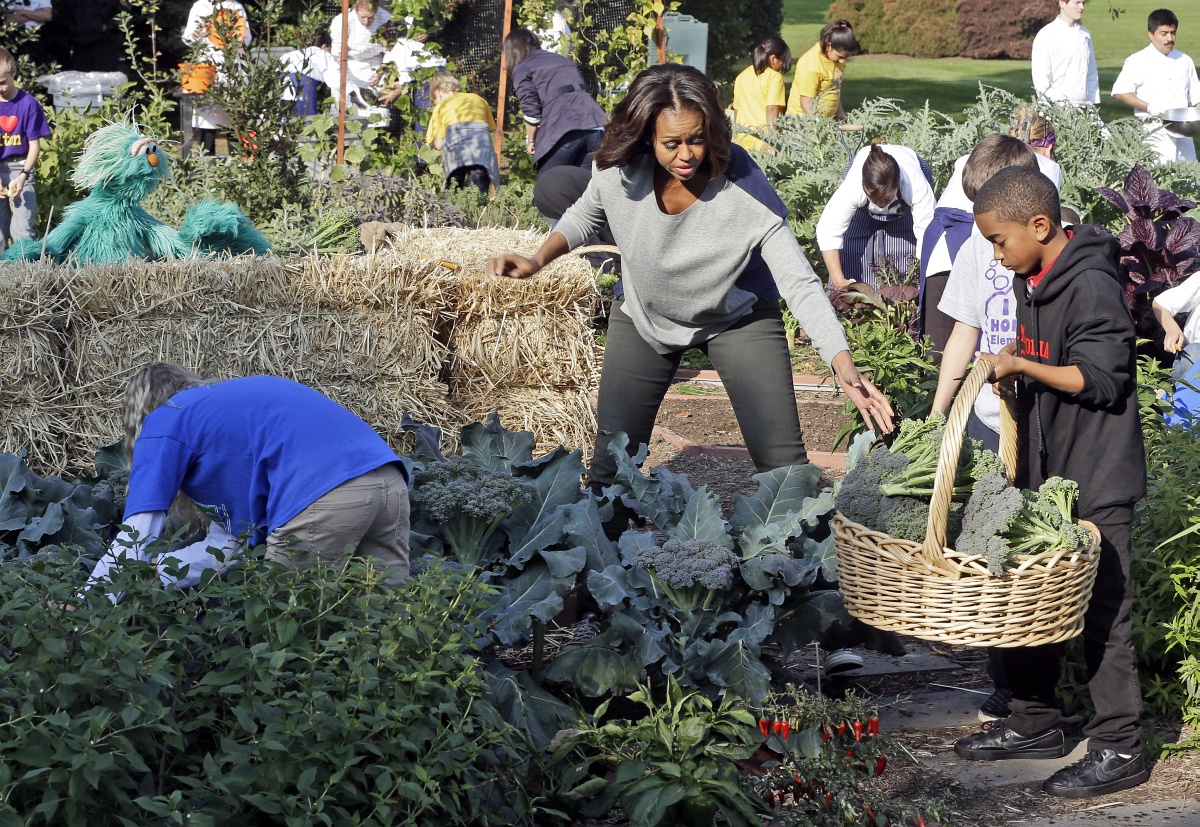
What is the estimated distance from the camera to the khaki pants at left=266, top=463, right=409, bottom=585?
3.27 metres

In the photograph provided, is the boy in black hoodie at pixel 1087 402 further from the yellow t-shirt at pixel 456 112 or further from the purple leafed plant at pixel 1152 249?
the yellow t-shirt at pixel 456 112

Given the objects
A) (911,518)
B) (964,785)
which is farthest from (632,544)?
(964,785)

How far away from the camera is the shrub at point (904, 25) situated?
30.4 metres

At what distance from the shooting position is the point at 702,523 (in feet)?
13.9

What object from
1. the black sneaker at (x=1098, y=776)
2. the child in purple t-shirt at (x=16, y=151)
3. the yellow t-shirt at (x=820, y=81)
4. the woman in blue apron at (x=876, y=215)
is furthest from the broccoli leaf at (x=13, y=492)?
the yellow t-shirt at (x=820, y=81)

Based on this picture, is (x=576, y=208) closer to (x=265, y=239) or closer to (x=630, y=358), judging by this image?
(x=630, y=358)

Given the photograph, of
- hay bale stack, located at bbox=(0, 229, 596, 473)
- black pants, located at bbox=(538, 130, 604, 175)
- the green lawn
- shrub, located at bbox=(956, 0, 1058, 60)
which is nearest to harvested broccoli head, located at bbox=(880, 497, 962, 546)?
hay bale stack, located at bbox=(0, 229, 596, 473)

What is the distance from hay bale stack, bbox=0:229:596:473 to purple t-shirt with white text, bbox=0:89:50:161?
401cm

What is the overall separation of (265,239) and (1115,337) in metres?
4.97

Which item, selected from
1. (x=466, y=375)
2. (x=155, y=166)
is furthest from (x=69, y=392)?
(x=466, y=375)

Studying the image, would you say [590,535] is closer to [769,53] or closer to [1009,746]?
[1009,746]

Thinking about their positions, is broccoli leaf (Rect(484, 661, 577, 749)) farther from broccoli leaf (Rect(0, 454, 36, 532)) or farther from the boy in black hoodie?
broccoli leaf (Rect(0, 454, 36, 532))

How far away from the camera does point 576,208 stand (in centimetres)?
453

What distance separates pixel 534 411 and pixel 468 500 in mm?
3107
